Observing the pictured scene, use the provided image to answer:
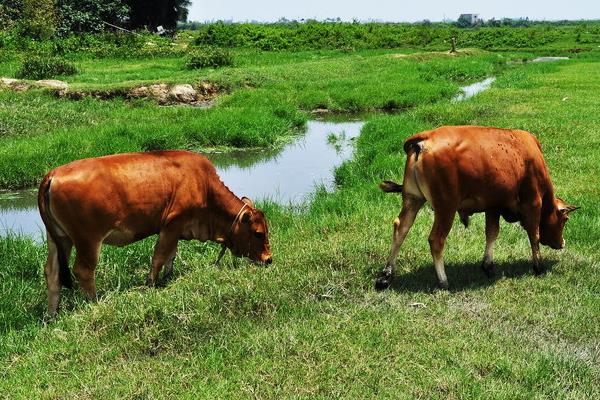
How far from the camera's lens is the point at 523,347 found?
4766mm

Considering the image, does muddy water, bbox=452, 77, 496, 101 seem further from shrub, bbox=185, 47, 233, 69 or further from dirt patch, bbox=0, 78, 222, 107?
shrub, bbox=185, 47, 233, 69

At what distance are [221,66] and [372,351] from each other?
26.8 m

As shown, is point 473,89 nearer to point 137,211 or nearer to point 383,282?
point 383,282

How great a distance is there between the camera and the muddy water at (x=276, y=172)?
10.6m

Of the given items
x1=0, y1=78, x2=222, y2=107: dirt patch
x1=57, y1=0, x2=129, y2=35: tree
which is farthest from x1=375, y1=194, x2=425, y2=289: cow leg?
x1=57, y1=0, x2=129, y2=35: tree

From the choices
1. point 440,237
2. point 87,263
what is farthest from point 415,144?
point 87,263

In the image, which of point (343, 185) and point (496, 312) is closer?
point (496, 312)

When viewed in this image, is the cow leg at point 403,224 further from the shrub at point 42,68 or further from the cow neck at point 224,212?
the shrub at point 42,68

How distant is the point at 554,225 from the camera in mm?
6504

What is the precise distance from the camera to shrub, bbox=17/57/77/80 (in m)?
24.1

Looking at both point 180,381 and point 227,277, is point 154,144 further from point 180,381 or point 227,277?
point 180,381

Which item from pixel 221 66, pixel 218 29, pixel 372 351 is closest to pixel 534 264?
pixel 372 351

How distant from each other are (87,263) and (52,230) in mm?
416

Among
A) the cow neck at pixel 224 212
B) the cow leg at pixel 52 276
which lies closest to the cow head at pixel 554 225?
the cow neck at pixel 224 212
